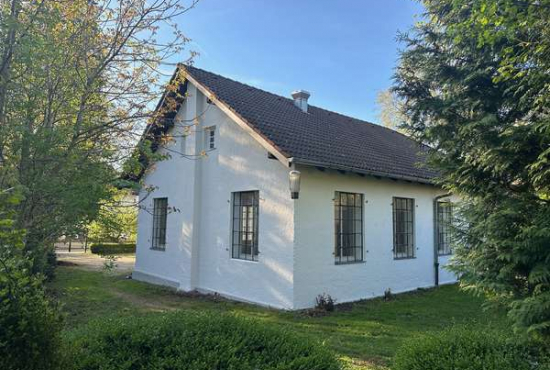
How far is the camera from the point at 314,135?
10.3 m

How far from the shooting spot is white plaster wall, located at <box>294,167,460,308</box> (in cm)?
822

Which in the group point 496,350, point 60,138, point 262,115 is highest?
point 262,115

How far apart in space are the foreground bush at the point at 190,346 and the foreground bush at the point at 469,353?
0.76 m

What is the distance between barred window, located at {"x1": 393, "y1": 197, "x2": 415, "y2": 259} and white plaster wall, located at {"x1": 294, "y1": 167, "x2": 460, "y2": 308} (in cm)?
18

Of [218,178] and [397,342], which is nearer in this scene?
[397,342]

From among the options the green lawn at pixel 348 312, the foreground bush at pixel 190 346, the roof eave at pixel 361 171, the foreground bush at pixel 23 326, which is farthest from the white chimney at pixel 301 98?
the foreground bush at pixel 23 326

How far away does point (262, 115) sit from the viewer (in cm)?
998

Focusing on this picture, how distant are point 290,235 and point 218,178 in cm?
307

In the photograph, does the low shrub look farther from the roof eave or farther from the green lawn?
the roof eave

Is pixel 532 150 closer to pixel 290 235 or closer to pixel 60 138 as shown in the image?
pixel 290 235

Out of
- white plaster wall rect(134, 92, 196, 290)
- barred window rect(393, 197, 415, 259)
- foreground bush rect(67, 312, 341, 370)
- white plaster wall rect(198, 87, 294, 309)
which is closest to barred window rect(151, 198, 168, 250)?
white plaster wall rect(134, 92, 196, 290)

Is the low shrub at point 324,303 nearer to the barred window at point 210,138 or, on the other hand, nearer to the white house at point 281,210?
the white house at point 281,210

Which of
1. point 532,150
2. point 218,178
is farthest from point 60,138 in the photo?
point 218,178

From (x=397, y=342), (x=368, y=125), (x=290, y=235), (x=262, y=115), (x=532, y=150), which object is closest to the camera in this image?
(x=532, y=150)
